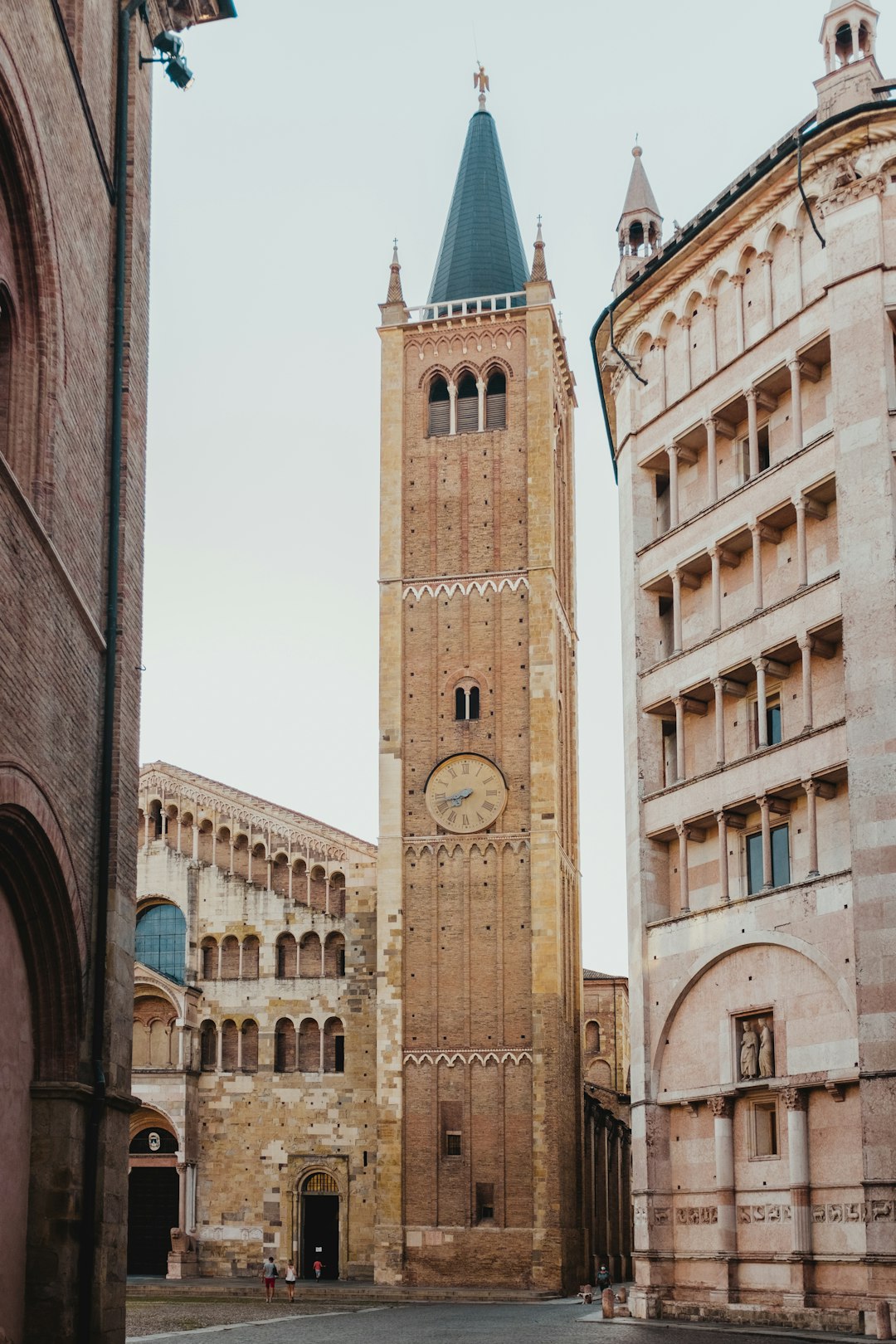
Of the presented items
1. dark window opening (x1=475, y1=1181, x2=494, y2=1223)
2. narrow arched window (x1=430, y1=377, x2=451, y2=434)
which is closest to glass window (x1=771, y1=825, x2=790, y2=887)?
dark window opening (x1=475, y1=1181, x2=494, y2=1223)

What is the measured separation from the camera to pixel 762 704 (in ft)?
84.3

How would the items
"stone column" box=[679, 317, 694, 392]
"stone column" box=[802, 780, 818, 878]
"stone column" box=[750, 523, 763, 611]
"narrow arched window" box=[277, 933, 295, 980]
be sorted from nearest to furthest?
"stone column" box=[802, 780, 818, 878] < "stone column" box=[750, 523, 763, 611] < "stone column" box=[679, 317, 694, 392] < "narrow arched window" box=[277, 933, 295, 980]

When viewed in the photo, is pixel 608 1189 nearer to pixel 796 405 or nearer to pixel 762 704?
pixel 762 704

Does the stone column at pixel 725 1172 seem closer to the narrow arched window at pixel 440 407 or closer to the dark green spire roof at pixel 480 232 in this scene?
the narrow arched window at pixel 440 407

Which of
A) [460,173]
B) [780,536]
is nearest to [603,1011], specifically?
[460,173]

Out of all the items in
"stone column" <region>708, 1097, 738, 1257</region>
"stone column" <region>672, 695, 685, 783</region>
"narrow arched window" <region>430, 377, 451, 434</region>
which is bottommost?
"stone column" <region>708, 1097, 738, 1257</region>

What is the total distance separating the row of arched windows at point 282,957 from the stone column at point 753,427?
2907 centimetres

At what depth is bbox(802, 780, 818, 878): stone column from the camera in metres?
24.3

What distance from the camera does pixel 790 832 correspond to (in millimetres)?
25406

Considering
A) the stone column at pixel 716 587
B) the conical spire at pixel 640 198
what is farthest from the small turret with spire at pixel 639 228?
the stone column at pixel 716 587

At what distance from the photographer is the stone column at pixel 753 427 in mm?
27078

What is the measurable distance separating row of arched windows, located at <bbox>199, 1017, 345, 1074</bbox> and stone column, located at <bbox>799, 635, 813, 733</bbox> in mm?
30052

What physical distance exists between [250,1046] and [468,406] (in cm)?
2148

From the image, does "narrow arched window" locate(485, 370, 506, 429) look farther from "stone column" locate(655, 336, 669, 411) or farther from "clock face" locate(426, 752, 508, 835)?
"stone column" locate(655, 336, 669, 411)
